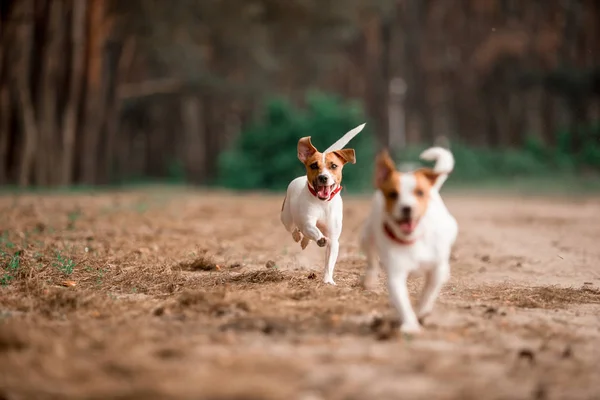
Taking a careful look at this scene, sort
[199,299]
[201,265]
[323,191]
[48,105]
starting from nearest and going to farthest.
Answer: [199,299] < [323,191] < [201,265] < [48,105]

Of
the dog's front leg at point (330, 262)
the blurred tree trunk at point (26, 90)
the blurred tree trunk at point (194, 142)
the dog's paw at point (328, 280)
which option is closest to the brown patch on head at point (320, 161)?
the dog's front leg at point (330, 262)

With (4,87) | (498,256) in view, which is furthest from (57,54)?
(498,256)

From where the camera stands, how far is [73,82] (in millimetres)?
24062

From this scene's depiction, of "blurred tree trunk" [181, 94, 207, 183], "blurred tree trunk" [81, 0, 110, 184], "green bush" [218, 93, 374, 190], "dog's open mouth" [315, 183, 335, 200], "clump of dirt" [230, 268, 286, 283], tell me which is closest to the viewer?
"dog's open mouth" [315, 183, 335, 200]

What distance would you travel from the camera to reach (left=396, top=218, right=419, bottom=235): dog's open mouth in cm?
488

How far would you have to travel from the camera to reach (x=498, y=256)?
9.88 metres

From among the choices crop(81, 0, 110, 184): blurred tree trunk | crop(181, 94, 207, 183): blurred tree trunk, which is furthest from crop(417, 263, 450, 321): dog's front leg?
crop(181, 94, 207, 183): blurred tree trunk

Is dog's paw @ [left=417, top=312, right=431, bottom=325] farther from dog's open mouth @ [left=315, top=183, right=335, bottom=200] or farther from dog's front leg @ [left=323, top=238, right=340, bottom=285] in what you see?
dog's open mouth @ [left=315, top=183, right=335, bottom=200]

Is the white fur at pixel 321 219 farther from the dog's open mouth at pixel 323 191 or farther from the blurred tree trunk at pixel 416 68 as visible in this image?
the blurred tree trunk at pixel 416 68

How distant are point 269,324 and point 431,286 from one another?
1.18m

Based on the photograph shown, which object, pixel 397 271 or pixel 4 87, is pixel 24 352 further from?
pixel 4 87

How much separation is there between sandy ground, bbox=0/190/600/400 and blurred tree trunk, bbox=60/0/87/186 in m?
13.4

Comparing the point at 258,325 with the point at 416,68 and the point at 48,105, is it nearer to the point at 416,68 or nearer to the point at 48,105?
the point at 48,105

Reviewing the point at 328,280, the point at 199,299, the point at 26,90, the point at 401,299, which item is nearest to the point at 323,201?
the point at 328,280
